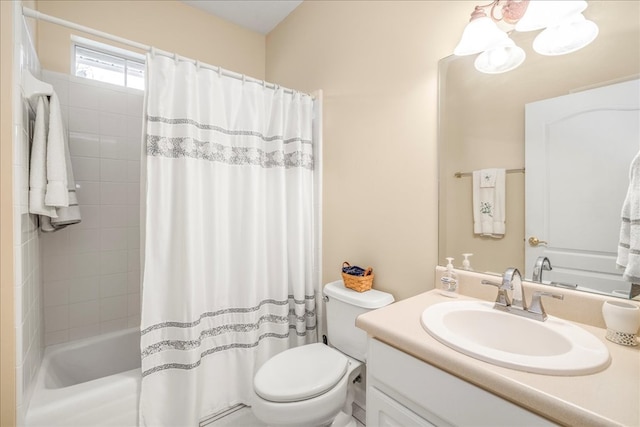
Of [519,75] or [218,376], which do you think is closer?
[519,75]

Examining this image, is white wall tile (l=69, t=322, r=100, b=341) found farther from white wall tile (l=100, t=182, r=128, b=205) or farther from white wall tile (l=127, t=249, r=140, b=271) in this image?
white wall tile (l=100, t=182, r=128, b=205)

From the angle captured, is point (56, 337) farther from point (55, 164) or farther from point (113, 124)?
point (113, 124)

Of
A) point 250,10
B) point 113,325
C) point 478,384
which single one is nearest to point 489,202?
point 478,384

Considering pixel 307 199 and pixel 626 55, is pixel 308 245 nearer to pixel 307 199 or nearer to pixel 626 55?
pixel 307 199

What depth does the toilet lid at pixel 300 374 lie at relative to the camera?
46.3 inches

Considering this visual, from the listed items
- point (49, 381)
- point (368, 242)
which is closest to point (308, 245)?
point (368, 242)

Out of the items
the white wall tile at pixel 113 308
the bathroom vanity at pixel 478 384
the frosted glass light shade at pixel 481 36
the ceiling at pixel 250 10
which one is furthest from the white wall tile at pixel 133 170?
the frosted glass light shade at pixel 481 36

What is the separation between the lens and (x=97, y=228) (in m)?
1.91

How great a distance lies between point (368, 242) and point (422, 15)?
1.20 metres

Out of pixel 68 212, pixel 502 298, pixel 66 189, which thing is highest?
pixel 66 189

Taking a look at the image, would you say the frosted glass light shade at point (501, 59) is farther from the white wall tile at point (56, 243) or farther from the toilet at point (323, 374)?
the white wall tile at point (56, 243)

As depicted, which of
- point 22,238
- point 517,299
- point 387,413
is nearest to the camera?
point 387,413

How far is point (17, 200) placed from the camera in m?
1.07

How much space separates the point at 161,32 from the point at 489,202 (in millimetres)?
2431
